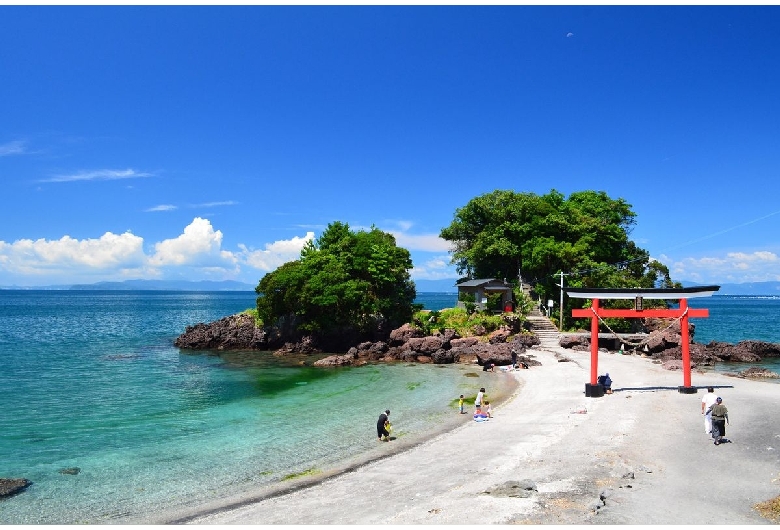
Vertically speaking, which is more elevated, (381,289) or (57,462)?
(381,289)

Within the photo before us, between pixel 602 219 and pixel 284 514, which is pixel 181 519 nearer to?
pixel 284 514

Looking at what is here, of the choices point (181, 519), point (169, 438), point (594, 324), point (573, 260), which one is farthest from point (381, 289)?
point (181, 519)

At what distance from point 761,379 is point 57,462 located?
137 feet

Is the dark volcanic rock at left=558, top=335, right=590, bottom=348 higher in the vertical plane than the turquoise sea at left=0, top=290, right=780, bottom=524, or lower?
higher

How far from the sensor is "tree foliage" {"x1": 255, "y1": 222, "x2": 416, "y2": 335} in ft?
171

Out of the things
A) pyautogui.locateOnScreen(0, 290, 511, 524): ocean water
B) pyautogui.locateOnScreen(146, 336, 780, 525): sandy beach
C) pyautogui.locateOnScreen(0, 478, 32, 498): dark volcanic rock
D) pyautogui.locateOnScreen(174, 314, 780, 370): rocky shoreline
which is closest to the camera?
pyautogui.locateOnScreen(146, 336, 780, 525): sandy beach

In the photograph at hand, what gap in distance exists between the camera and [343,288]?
5178 centimetres

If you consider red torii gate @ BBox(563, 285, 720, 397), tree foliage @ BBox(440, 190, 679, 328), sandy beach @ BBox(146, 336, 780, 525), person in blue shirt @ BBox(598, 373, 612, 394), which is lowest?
sandy beach @ BBox(146, 336, 780, 525)

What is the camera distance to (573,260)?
61.0 meters

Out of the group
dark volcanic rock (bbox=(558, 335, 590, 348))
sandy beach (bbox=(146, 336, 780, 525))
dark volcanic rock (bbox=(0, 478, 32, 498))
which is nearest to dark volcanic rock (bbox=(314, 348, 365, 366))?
dark volcanic rock (bbox=(558, 335, 590, 348))

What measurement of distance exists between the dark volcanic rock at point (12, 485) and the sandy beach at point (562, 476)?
610 centimetres

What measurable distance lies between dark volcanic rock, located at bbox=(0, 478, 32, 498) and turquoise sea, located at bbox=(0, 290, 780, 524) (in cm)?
50

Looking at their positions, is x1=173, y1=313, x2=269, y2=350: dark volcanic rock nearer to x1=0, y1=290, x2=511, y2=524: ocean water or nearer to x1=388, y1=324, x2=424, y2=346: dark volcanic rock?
x1=0, y1=290, x2=511, y2=524: ocean water

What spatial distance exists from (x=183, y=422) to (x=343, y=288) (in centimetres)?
2627
